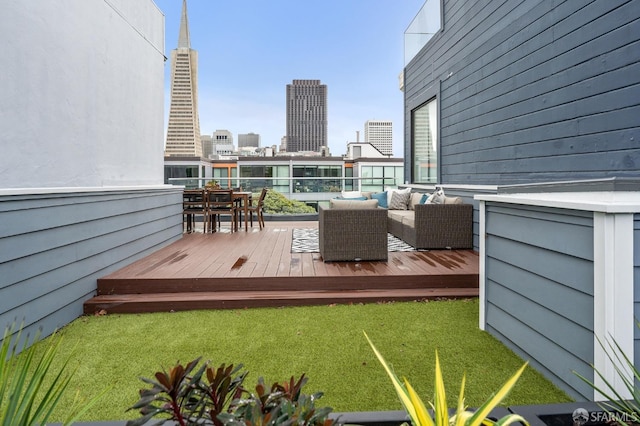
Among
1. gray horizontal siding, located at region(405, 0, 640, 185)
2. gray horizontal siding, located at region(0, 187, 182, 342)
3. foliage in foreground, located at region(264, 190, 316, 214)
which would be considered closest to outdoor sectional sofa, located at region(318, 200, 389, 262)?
gray horizontal siding, located at region(405, 0, 640, 185)

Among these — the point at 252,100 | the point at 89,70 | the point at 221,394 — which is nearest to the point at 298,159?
the point at 89,70

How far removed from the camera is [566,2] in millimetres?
3373

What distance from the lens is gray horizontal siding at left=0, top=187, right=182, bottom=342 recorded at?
2.52 meters

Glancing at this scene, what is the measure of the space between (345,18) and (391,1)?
6.11 metres

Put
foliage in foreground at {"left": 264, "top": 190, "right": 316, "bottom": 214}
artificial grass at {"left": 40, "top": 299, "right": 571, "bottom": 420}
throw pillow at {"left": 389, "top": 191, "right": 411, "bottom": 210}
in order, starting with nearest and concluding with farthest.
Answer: artificial grass at {"left": 40, "top": 299, "right": 571, "bottom": 420} → throw pillow at {"left": 389, "top": 191, "right": 411, "bottom": 210} → foliage in foreground at {"left": 264, "top": 190, "right": 316, "bottom": 214}

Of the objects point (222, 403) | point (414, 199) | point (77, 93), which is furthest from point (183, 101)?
point (222, 403)

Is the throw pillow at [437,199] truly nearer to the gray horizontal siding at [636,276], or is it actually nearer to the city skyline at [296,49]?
the gray horizontal siding at [636,276]

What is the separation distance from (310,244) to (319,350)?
123 inches

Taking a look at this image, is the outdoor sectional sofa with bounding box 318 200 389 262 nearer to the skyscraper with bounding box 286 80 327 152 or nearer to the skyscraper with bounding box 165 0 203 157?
the skyscraper with bounding box 165 0 203 157

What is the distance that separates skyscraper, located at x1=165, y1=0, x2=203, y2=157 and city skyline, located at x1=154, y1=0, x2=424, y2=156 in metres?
37.6

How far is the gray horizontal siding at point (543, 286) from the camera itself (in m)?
1.81

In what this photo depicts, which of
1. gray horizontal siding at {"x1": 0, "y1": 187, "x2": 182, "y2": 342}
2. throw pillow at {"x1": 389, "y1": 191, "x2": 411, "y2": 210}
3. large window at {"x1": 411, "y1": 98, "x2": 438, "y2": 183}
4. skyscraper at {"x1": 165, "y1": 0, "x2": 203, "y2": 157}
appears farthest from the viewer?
skyscraper at {"x1": 165, "y1": 0, "x2": 203, "y2": 157}

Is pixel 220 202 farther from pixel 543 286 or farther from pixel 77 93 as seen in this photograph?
pixel 543 286

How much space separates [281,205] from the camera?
1027 centimetres
